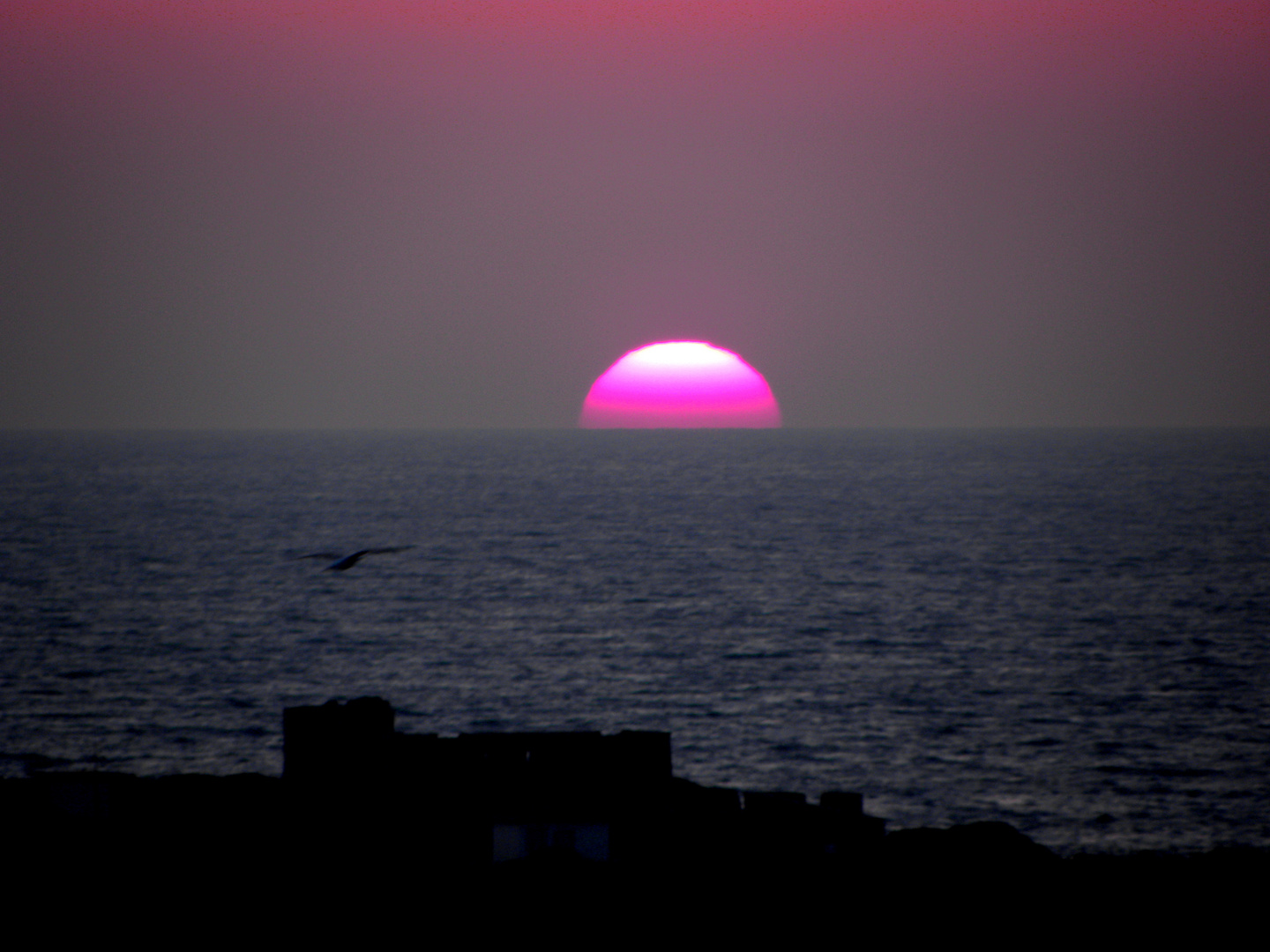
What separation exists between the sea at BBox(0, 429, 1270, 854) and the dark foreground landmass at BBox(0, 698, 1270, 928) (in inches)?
534

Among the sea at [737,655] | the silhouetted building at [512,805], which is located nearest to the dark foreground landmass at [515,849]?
the silhouetted building at [512,805]

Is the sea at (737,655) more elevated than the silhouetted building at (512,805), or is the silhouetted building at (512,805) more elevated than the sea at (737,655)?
the silhouetted building at (512,805)

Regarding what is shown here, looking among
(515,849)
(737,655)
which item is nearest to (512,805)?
(515,849)

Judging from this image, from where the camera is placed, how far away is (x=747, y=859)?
30.0m

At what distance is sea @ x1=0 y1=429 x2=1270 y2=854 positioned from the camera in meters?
50.8

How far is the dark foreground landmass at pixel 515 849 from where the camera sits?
89.6 feet

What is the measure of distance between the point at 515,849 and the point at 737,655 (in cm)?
4600

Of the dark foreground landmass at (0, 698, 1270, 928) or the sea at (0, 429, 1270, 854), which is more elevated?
the dark foreground landmass at (0, 698, 1270, 928)

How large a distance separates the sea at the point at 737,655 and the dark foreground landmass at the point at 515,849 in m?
13.6

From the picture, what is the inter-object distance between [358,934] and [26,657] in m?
52.5

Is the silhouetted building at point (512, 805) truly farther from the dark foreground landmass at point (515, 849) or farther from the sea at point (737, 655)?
the sea at point (737, 655)

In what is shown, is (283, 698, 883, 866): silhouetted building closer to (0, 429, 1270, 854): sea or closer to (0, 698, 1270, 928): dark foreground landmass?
(0, 698, 1270, 928): dark foreground landmass

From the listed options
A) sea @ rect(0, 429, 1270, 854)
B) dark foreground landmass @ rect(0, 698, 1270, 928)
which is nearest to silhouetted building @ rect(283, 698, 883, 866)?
dark foreground landmass @ rect(0, 698, 1270, 928)

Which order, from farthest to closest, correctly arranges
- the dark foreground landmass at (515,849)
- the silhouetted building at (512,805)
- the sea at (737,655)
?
1. the sea at (737,655)
2. the silhouetted building at (512,805)
3. the dark foreground landmass at (515,849)
